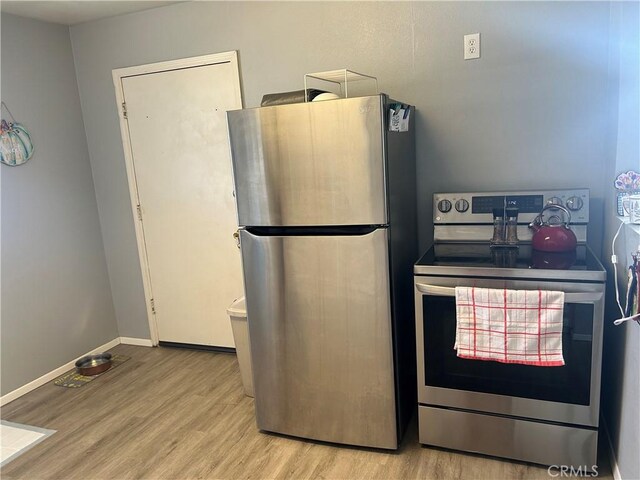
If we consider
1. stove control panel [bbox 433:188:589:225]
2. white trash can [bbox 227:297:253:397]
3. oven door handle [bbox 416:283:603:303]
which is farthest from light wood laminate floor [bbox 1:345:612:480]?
stove control panel [bbox 433:188:589:225]

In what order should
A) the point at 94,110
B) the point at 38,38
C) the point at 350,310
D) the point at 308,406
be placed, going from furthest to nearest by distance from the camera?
the point at 94,110 → the point at 38,38 → the point at 308,406 → the point at 350,310

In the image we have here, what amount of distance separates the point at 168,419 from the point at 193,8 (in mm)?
2484

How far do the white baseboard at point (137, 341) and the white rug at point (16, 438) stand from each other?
107cm

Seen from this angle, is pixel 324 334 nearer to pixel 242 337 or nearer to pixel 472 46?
pixel 242 337

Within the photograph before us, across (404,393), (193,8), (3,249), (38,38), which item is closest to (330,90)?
(193,8)

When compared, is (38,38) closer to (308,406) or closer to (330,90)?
(330,90)

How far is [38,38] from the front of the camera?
3.09 meters

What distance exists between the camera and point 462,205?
2.33m

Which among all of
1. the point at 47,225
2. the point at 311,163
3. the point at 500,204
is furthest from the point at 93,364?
the point at 500,204

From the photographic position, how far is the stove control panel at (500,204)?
2.14 meters

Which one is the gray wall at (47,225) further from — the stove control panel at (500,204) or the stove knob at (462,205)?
the stove knob at (462,205)

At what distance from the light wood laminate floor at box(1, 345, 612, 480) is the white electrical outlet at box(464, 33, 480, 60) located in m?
1.89

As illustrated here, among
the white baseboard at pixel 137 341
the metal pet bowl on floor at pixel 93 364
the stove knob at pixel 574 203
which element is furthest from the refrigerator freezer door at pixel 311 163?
the white baseboard at pixel 137 341

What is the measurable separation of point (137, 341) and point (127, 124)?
5.42 ft
